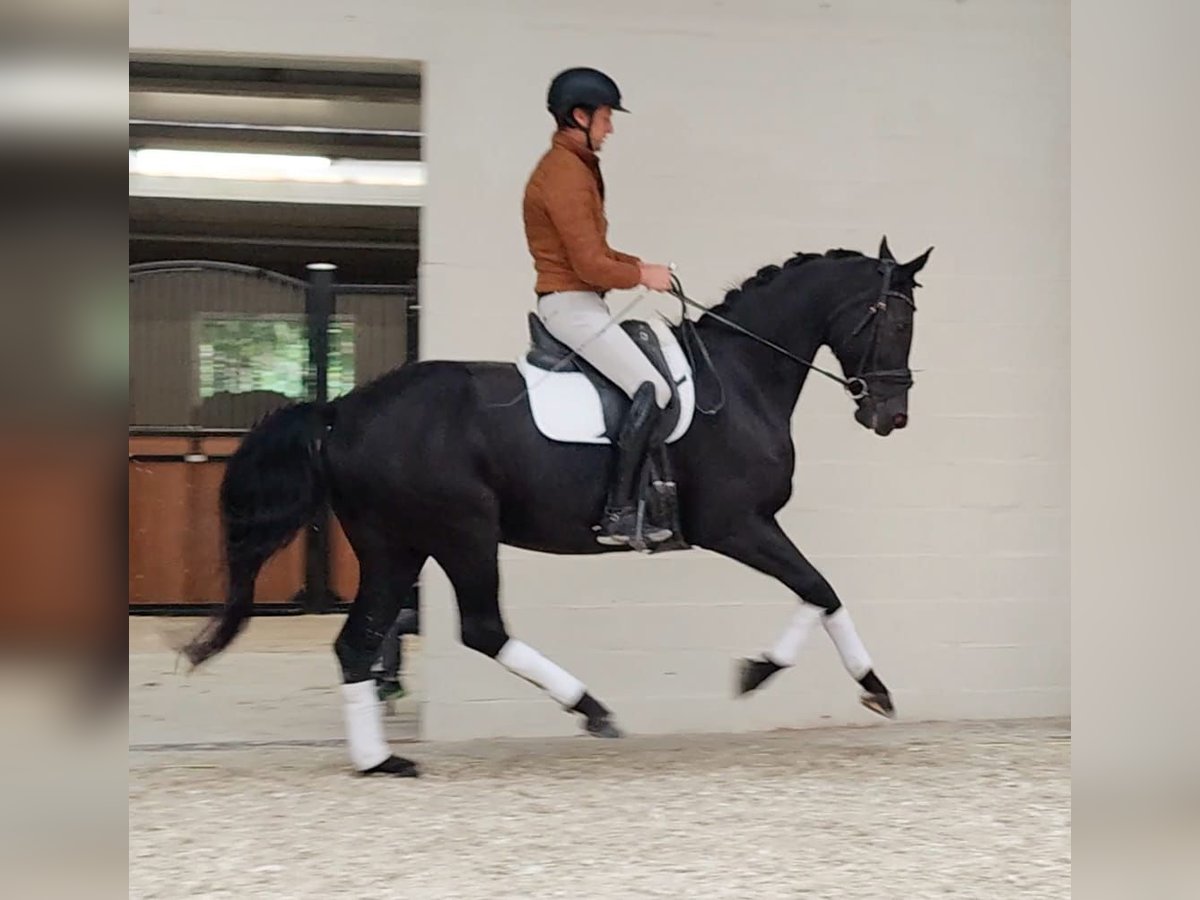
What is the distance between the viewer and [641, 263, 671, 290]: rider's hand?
102 inches

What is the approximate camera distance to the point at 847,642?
2766 millimetres

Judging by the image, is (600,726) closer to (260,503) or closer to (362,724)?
(362,724)

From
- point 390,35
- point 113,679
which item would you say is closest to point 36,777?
point 113,679

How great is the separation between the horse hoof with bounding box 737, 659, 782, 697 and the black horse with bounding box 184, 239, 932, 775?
8cm

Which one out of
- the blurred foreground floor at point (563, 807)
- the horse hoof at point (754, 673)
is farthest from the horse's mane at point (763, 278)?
the blurred foreground floor at point (563, 807)

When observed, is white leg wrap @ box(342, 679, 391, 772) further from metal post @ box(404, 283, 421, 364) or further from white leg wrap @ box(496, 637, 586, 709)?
metal post @ box(404, 283, 421, 364)

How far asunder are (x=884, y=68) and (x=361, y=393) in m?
1.83

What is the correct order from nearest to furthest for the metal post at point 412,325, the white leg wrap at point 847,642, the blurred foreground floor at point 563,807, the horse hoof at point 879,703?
the blurred foreground floor at point 563,807 < the white leg wrap at point 847,642 < the horse hoof at point 879,703 < the metal post at point 412,325

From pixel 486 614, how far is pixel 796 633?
30.1 inches

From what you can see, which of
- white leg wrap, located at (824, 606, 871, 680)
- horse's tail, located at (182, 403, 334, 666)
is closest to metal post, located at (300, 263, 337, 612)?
horse's tail, located at (182, 403, 334, 666)

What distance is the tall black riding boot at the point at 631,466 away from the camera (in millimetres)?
2568

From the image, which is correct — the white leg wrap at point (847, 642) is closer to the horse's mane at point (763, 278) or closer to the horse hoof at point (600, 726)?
the horse hoof at point (600, 726)

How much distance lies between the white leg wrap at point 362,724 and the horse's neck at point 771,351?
118cm

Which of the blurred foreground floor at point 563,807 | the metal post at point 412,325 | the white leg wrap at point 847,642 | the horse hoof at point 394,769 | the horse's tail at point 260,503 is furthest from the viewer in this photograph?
the metal post at point 412,325
